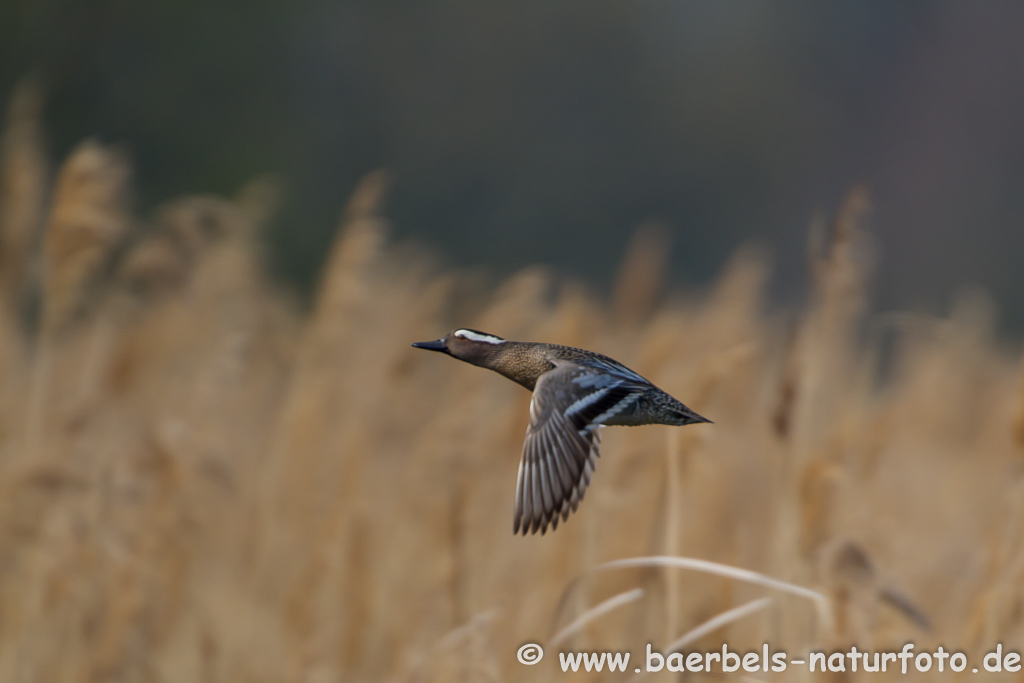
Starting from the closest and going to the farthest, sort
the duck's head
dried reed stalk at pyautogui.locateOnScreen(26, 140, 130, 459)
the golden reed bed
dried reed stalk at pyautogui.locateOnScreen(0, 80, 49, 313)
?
the duck's head
the golden reed bed
dried reed stalk at pyautogui.locateOnScreen(26, 140, 130, 459)
dried reed stalk at pyautogui.locateOnScreen(0, 80, 49, 313)

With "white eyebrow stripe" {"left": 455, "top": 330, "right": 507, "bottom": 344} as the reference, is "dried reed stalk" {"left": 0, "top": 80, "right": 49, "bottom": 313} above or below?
above

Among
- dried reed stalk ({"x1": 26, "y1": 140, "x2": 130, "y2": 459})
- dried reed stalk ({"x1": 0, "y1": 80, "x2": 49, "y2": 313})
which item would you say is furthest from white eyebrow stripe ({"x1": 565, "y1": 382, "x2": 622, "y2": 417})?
dried reed stalk ({"x1": 0, "y1": 80, "x2": 49, "y2": 313})

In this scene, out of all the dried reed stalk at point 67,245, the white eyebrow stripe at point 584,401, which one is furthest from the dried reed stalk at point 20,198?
the white eyebrow stripe at point 584,401

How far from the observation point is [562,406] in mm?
940

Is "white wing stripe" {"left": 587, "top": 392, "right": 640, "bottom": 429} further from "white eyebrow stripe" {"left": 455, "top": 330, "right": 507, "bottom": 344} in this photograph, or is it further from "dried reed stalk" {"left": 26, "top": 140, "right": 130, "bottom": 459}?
"dried reed stalk" {"left": 26, "top": 140, "right": 130, "bottom": 459}

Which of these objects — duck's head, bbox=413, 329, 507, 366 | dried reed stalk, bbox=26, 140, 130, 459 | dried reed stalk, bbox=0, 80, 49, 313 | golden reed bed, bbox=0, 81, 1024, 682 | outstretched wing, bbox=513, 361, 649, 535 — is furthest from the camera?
dried reed stalk, bbox=0, 80, 49, 313

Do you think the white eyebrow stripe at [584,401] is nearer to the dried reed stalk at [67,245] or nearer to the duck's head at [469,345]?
the duck's head at [469,345]

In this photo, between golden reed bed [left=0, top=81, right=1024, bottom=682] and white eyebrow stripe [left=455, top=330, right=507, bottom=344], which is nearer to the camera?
white eyebrow stripe [left=455, top=330, right=507, bottom=344]

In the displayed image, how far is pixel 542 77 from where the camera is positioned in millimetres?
17641

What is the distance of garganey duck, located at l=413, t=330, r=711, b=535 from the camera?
86cm

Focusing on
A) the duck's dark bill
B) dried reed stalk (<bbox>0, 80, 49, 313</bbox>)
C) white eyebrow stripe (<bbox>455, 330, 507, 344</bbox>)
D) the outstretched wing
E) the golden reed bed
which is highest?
dried reed stalk (<bbox>0, 80, 49, 313</bbox>)

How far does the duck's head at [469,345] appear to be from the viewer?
962mm

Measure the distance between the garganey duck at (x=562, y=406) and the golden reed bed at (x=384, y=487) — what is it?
0.67 metres

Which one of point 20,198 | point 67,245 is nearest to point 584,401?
point 67,245
